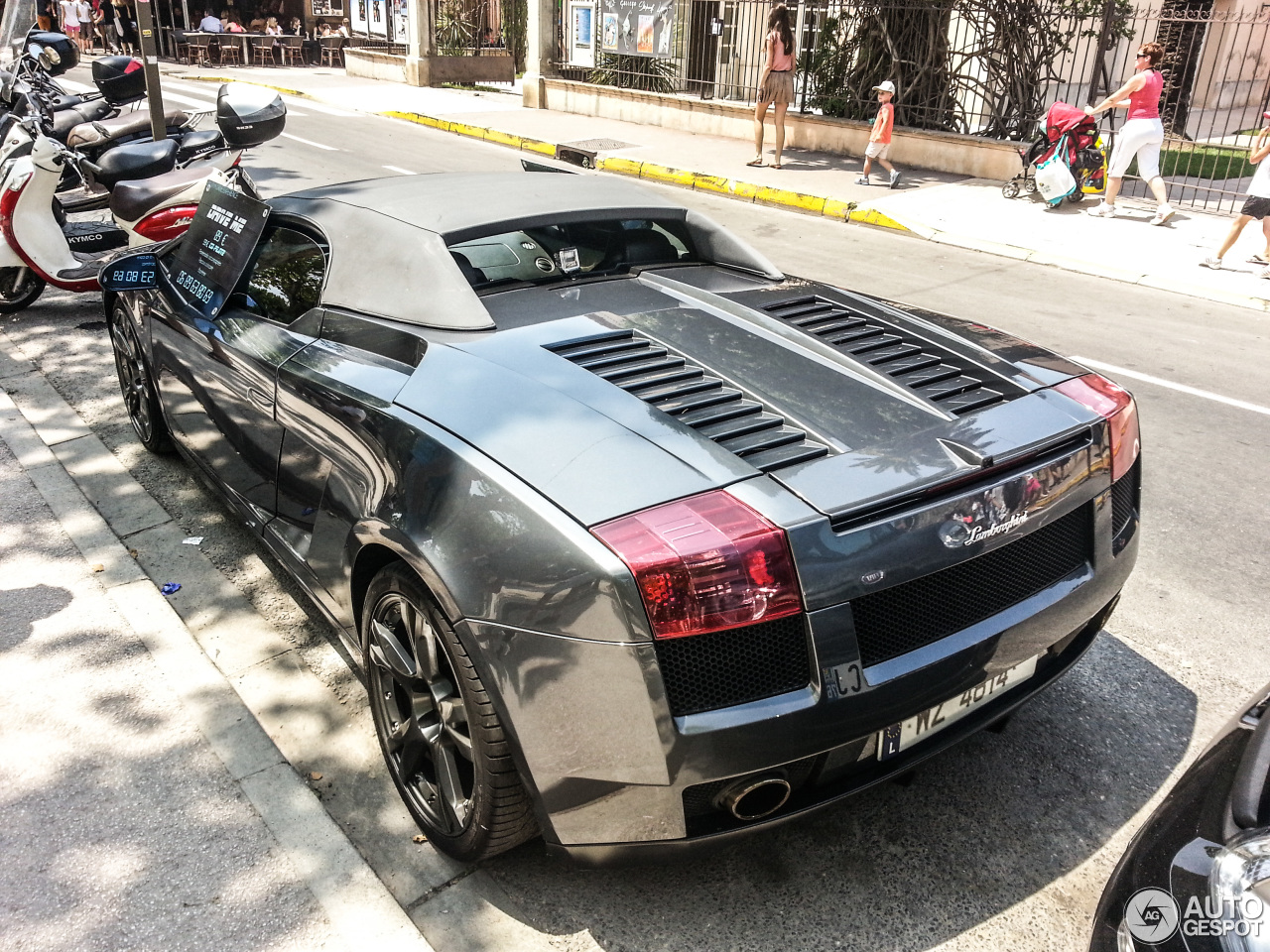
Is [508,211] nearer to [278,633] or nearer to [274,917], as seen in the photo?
[278,633]

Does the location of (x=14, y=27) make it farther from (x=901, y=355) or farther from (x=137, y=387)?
(x=901, y=355)

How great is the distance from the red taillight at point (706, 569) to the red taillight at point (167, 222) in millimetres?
5975

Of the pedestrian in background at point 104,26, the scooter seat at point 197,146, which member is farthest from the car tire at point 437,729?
the pedestrian in background at point 104,26

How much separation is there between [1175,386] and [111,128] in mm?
8610

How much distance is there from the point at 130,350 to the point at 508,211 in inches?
97.0

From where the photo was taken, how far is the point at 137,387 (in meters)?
4.84

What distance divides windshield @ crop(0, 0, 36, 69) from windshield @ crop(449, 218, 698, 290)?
695cm

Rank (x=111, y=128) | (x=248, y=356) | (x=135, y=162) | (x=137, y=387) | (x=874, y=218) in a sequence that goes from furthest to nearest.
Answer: (x=874, y=218) → (x=111, y=128) → (x=135, y=162) → (x=137, y=387) → (x=248, y=356)

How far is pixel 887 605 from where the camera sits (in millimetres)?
2162

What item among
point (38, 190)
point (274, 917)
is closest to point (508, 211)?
point (274, 917)

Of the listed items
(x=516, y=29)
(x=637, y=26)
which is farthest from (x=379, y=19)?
(x=637, y=26)

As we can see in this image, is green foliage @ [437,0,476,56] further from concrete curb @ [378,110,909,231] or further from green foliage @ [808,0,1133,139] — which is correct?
green foliage @ [808,0,1133,139]

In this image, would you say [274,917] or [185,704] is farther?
[185,704]

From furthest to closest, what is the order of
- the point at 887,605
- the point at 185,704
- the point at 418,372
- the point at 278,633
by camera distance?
the point at 278,633, the point at 185,704, the point at 418,372, the point at 887,605
